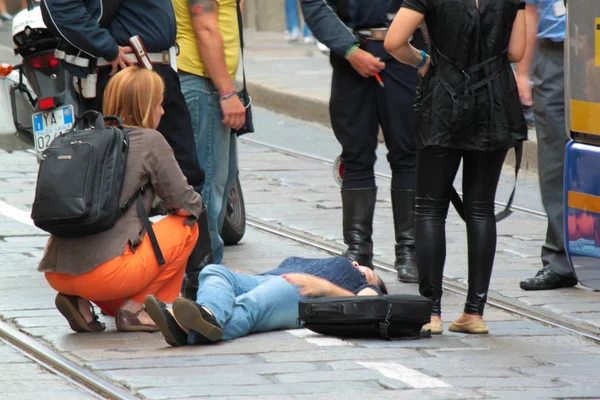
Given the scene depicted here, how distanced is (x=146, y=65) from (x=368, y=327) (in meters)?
1.60

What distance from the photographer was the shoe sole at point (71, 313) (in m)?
5.50

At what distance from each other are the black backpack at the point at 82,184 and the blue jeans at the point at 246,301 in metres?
0.49

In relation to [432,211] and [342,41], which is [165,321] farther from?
[342,41]

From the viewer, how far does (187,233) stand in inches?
224

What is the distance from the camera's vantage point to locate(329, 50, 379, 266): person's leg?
6734 mm

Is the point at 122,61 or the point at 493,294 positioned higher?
the point at 122,61

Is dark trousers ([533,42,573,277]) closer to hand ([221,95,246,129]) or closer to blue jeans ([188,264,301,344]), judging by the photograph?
hand ([221,95,246,129])

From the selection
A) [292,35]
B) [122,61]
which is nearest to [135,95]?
[122,61]

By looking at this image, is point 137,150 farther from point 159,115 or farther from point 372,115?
point 372,115

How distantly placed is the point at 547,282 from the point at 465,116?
1.53 meters

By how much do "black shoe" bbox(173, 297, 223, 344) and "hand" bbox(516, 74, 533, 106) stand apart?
72.7 inches

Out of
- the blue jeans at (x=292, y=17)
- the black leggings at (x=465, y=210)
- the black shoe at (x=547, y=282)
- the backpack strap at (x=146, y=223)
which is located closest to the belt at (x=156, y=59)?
the backpack strap at (x=146, y=223)

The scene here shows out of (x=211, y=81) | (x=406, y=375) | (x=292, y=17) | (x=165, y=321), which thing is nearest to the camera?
(x=406, y=375)

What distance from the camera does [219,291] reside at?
5266 millimetres
